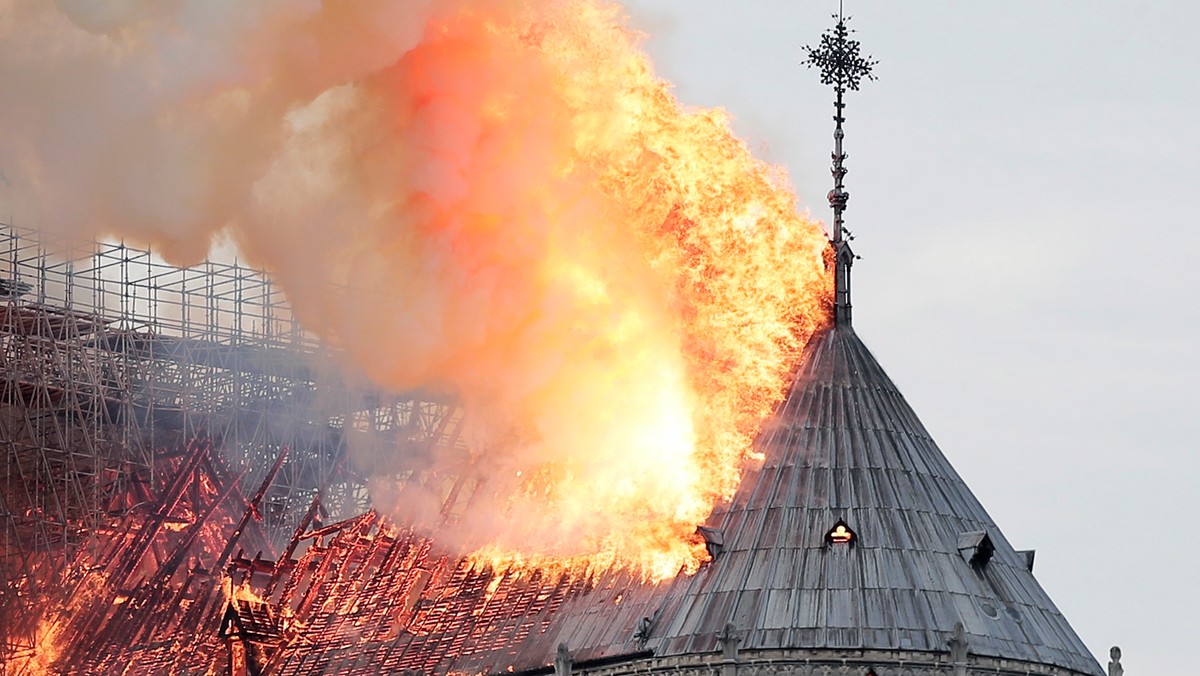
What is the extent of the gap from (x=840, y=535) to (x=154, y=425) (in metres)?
46.0

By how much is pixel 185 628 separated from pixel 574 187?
28.7m

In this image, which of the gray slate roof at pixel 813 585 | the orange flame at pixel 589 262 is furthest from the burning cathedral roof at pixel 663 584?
the orange flame at pixel 589 262

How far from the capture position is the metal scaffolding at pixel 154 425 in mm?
135000

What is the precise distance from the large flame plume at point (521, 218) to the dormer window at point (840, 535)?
18.0 ft

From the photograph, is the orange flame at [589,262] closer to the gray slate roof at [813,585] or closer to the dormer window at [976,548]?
the gray slate roof at [813,585]

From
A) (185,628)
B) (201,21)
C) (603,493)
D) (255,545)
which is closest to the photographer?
(603,493)

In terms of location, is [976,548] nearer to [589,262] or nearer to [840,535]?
[840,535]

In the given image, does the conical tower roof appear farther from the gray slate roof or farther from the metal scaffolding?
the metal scaffolding

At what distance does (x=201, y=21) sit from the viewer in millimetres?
120938

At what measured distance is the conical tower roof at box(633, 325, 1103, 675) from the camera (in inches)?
4058

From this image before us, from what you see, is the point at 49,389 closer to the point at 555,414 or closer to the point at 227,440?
the point at 227,440

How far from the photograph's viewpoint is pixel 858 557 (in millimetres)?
105375

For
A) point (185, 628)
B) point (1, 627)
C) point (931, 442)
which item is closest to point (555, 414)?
point (931, 442)

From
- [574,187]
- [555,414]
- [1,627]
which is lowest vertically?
[1,627]
